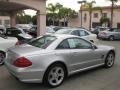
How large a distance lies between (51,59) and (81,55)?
133 centimetres

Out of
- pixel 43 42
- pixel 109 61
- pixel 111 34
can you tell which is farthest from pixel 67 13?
pixel 43 42

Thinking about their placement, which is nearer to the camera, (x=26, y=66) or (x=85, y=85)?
(x=26, y=66)

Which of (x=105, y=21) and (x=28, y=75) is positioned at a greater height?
(x=105, y=21)

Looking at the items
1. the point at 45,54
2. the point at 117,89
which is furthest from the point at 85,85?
the point at 45,54

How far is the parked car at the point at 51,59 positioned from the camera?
17.7 feet

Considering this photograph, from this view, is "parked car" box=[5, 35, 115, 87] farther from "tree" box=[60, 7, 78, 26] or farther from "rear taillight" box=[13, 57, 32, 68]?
"tree" box=[60, 7, 78, 26]

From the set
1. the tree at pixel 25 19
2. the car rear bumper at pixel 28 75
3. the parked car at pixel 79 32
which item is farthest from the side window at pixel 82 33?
the tree at pixel 25 19

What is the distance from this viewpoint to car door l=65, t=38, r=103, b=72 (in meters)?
6.45

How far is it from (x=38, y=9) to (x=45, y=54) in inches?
351

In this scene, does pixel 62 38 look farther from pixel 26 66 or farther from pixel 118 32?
pixel 118 32

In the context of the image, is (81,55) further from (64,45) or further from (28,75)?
(28,75)

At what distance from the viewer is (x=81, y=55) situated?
262 inches

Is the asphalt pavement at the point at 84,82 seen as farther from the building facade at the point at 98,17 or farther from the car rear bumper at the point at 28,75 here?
the building facade at the point at 98,17

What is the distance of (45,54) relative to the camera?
18.7 ft
